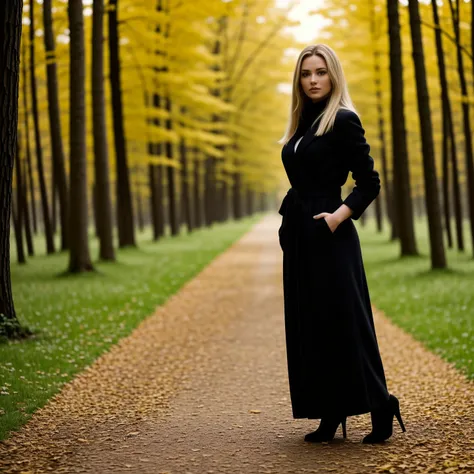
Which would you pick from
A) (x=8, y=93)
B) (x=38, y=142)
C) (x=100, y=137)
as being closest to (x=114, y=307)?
(x=8, y=93)

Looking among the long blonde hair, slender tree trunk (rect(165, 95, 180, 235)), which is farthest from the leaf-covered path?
slender tree trunk (rect(165, 95, 180, 235))

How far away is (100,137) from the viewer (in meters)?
16.2

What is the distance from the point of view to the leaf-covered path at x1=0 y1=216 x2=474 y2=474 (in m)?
3.93

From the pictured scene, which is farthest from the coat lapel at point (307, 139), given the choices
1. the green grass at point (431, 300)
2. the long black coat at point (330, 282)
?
the green grass at point (431, 300)

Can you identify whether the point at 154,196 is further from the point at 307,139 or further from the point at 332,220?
the point at 332,220

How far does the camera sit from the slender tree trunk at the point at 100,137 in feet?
51.9

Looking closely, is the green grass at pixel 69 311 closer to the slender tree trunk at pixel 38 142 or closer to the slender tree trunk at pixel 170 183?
the slender tree trunk at pixel 38 142

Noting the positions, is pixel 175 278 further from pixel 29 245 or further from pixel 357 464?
pixel 357 464

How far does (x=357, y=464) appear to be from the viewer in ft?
12.5

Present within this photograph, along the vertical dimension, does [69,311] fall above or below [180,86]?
below

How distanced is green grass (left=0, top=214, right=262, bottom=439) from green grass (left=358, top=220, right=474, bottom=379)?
12.0ft

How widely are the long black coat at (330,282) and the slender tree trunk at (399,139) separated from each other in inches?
462

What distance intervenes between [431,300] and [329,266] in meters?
7.09

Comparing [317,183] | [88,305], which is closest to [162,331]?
[88,305]
